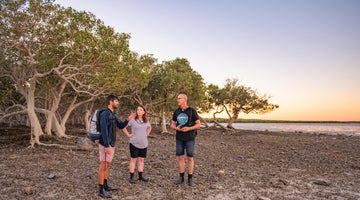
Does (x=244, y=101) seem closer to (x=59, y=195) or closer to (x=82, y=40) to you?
(x=82, y=40)

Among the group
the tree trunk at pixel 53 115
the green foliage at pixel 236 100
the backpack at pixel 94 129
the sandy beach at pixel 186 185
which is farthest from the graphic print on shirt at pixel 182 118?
the green foliage at pixel 236 100

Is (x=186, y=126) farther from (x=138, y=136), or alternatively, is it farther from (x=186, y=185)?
(x=186, y=185)

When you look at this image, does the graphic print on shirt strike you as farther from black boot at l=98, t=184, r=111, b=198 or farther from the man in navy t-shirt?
black boot at l=98, t=184, r=111, b=198

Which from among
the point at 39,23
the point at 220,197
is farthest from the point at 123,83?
the point at 220,197

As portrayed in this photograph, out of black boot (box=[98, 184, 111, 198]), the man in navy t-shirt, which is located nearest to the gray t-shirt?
the man in navy t-shirt

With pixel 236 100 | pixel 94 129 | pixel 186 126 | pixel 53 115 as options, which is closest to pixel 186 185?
pixel 186 126

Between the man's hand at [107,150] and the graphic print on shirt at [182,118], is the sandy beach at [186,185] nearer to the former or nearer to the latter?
the man's hand at [107,150]

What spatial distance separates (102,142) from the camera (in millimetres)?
5375

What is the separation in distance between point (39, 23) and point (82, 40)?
8.03 feet

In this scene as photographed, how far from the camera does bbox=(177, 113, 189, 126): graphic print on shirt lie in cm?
645

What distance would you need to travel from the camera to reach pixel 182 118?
6.48 meters

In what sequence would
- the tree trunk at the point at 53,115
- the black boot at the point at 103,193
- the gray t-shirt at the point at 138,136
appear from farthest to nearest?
the tree trunk at the point at 53,115 < the gray t-shirt at the point at 138,136 < the black boot at the point at 103,193

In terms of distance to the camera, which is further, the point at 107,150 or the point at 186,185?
the point at 186,185

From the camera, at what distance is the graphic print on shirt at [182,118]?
645 cm
